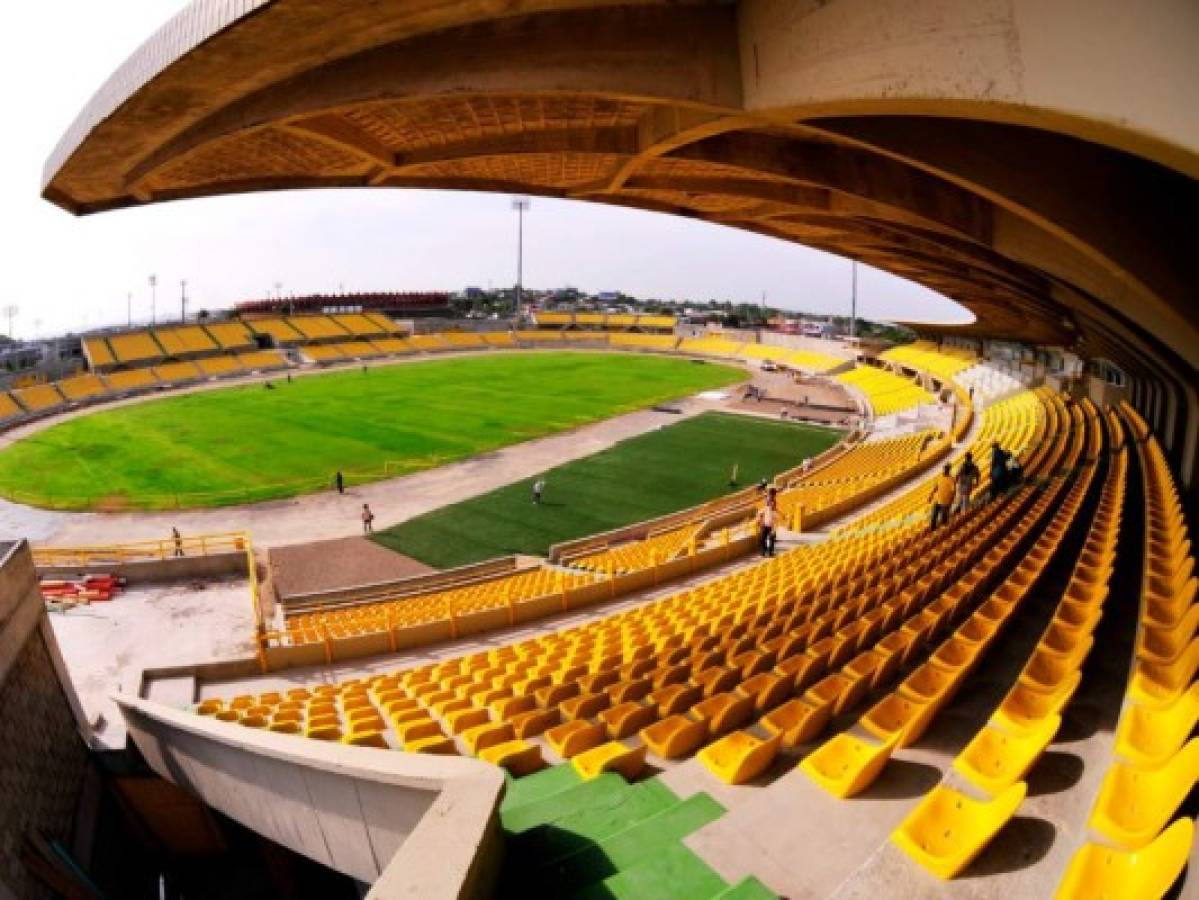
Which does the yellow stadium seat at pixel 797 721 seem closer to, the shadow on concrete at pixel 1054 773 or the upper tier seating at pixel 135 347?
the shadow on concrete at pixel 1054 773

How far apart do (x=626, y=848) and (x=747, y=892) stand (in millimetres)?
1063

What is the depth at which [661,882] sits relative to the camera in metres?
4.68

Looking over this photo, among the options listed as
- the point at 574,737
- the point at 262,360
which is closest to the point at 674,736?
the point at 574,737

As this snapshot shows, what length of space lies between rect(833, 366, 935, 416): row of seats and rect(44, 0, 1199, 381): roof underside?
3724 cm

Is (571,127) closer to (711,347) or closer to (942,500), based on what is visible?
(942,500)

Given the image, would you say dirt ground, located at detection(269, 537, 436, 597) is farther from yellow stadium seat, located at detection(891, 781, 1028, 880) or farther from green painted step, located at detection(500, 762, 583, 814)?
yellow stadium seat, located at detection(891, 781, 1028, 880)

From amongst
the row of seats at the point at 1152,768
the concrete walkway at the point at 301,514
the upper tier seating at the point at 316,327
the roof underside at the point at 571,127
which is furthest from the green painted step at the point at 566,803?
the upper tier seating at the point at 316,327

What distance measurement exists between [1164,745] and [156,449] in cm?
4418

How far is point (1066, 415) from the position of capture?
30531mm

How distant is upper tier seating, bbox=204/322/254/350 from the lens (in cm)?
7181

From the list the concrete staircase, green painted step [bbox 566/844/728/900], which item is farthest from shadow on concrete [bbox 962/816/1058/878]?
green painted step [bbox 566/844/728/900]

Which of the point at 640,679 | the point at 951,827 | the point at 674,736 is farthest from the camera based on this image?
the point at 640,679

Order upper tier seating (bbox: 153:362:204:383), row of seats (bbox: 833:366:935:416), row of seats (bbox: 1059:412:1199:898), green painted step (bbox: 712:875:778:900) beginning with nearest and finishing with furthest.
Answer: row of seats (bbox: 1059:412:1199:898)
green painted step (bbox: 712:875:778:900)
row of seats (bbox: 833:366:935:416)
upper tier seating (bbox: 153:362:204:383)

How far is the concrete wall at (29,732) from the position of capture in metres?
9.05
